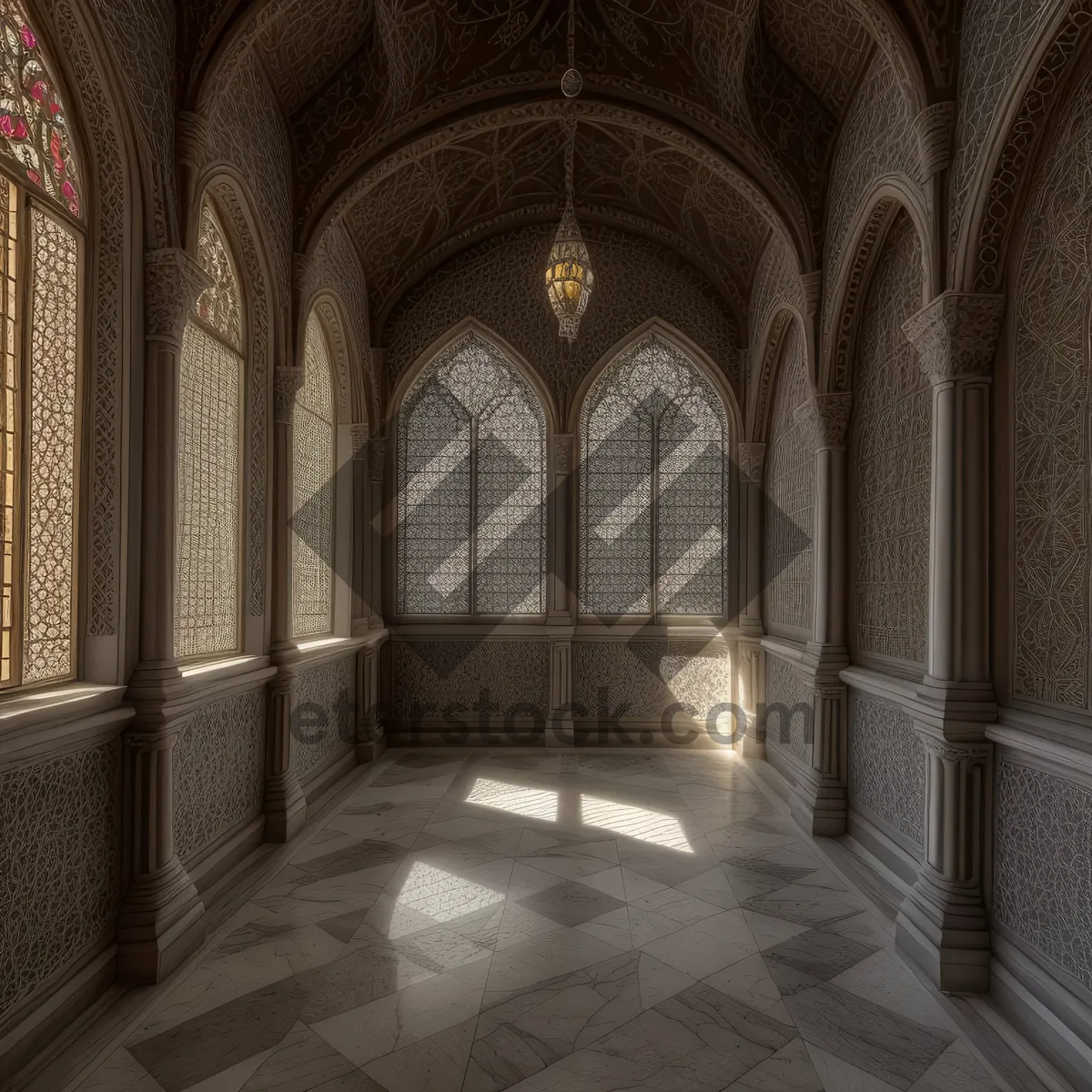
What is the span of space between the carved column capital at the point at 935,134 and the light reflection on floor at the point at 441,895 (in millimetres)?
4368

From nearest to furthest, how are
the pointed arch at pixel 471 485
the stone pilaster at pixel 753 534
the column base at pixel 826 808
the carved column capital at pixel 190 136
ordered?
1. the carved column capital at pixel 190 136
2. the column base at pixel 826 808
3. the stone pilaster at pixel 753 534
4. the pointed arch at pixel 471 485

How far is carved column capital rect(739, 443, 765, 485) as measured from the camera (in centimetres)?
739

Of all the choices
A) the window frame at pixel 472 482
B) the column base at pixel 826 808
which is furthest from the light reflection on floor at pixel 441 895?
the window frame at pixel 472 482

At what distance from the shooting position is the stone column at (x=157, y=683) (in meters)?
3.31

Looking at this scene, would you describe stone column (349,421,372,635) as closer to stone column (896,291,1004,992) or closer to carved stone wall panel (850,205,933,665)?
carved stone wall panel (850,205,933,665)

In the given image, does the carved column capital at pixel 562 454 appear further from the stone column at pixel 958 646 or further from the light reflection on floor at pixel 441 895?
the stone column at pixel 958 646

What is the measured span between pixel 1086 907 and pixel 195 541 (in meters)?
4.44

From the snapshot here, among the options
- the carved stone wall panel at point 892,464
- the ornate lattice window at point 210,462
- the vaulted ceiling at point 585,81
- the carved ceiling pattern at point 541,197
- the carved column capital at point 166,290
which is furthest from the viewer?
the carved ceiling pattern at point 541,197

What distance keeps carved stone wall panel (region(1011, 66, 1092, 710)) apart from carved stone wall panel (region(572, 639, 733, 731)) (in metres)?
4.49

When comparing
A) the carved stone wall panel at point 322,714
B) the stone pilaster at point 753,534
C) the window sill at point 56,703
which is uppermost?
the stone pilaster at point 753,534

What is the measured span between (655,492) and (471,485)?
6.38 ft

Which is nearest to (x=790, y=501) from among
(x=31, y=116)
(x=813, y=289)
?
(x=813, y=289)

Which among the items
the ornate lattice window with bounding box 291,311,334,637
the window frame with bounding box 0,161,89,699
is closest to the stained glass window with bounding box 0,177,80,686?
the window frame with bounding box 0,161,89,699

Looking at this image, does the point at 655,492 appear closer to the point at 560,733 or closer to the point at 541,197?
the point at 560,733
